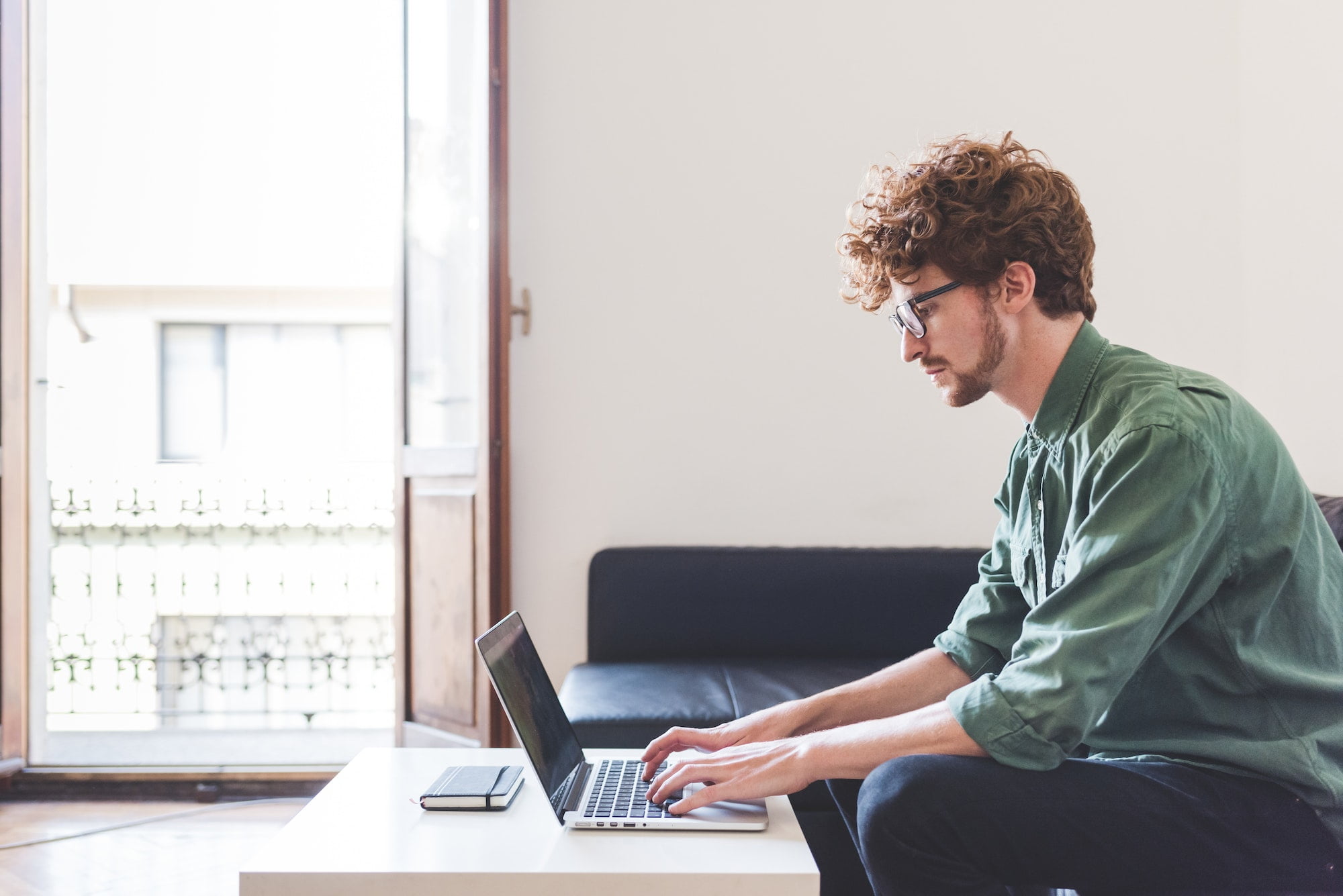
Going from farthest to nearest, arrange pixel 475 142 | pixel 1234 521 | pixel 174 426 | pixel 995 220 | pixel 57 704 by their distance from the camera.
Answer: pixel 174 426 → pixel 57 704 → pixel 475 142 → pixel 995 220 → pixel 1234 521

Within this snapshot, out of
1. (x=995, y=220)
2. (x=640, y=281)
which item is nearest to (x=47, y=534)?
(x=640, y=281)

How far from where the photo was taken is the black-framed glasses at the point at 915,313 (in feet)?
4.23

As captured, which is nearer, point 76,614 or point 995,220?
point 995,220

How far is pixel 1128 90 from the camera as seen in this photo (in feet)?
9.62

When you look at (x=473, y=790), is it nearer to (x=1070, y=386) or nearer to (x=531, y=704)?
(x=531, y=704)

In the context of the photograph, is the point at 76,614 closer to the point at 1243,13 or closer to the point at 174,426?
the point at 174,426

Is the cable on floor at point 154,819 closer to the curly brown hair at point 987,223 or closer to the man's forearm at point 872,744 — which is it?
the man's forearm at point 872,744

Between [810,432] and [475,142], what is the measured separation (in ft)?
4.28

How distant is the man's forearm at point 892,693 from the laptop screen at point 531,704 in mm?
350

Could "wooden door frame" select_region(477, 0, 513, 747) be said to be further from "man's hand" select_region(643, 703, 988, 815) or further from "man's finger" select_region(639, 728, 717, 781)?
"man's hand" select_region(643, 703, 988, 815)

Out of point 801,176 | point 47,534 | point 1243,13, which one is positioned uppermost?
point 1243,13

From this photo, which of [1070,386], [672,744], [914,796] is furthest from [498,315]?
[914,796]

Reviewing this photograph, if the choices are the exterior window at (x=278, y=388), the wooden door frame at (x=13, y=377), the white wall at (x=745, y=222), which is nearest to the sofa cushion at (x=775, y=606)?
the white wall at (x=745, y=222)

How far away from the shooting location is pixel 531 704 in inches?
48.4
